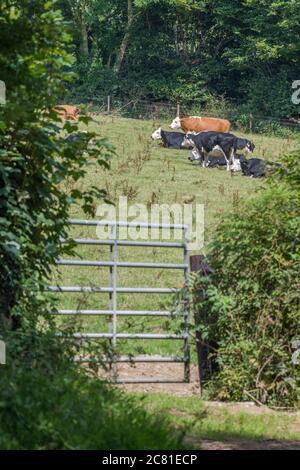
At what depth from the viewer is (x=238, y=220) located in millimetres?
11578

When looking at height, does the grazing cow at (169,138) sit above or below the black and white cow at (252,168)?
above

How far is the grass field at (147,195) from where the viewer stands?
45.9 feet

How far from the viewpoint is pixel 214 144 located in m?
36.7

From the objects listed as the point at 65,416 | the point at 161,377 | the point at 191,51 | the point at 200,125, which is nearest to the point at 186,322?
the point at 161,377

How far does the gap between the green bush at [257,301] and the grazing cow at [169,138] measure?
27106mm

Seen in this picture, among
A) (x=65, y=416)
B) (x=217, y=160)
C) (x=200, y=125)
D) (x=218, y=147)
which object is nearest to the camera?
(x=65, y=416)

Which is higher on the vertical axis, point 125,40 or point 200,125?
point 125,40

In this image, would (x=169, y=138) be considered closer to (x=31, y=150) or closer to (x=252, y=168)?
(x=252, y=168)

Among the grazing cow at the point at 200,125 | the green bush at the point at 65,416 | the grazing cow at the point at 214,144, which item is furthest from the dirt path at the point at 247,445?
the grazing cow at the point at 200,125

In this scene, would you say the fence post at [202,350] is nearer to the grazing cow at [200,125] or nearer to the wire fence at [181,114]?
the grazing cow at [200,125]

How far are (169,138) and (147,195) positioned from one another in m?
13.5
